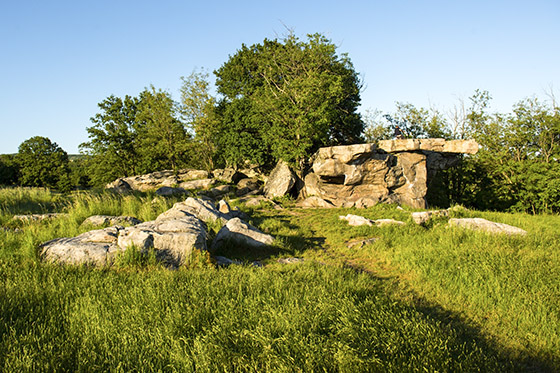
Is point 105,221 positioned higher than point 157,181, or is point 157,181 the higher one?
point 157,181

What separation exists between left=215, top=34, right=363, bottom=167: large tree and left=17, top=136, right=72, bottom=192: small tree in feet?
136

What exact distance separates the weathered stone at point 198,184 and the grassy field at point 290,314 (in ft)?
57.1

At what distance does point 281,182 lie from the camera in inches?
896

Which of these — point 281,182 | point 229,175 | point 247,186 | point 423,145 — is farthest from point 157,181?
point 423,145

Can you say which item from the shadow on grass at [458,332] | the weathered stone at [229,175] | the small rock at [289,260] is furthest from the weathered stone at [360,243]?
the weathered stone at [229,175]

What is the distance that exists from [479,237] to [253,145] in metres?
19.5

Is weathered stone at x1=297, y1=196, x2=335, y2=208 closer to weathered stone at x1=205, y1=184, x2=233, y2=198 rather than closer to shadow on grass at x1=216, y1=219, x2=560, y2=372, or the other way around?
weathered stone at x1=205, y1=184, x2=233, y2=198

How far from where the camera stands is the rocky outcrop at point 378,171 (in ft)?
65.4

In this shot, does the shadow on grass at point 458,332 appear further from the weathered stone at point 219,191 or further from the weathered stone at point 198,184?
the weathered stone at point 198,184

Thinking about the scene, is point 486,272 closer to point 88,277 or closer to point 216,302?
point 216,302

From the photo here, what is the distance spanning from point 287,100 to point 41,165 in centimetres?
5262

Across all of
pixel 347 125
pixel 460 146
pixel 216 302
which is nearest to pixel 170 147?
pixel 347 125

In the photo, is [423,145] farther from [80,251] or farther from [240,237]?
[80,251]

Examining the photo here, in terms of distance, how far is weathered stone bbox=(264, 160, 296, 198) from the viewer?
22.4 meters
